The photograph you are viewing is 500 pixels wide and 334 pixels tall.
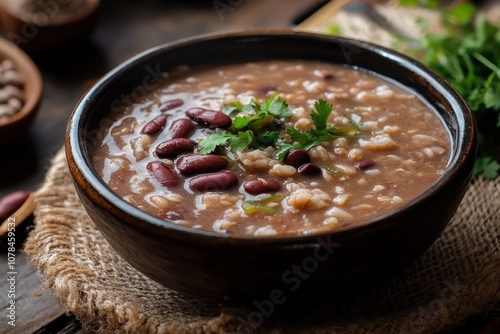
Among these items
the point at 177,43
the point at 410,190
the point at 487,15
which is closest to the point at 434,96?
the point at 410,190

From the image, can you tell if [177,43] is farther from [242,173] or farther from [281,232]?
[281,232]

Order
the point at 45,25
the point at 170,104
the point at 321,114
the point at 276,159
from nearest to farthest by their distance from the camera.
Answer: the point at 276,159
the point at 321,114
the point at 170,104
the point at 45,25

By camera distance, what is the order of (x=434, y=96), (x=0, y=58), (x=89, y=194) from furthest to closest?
(x=0, y=58), (x=434, y=96), (x=89, y=194)

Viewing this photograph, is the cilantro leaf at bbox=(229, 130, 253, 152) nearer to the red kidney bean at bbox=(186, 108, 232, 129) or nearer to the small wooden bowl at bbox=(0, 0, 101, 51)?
the red kidney bean at bbox=(186, 108, 232, 129)

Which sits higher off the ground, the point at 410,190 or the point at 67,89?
the point at 410,190

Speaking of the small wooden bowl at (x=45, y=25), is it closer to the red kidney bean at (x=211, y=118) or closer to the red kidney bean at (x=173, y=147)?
the red kidney bean at (x=211, y=118)

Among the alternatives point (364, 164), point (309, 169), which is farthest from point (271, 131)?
point (364, 164)

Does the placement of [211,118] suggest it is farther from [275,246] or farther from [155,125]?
[275,246]
